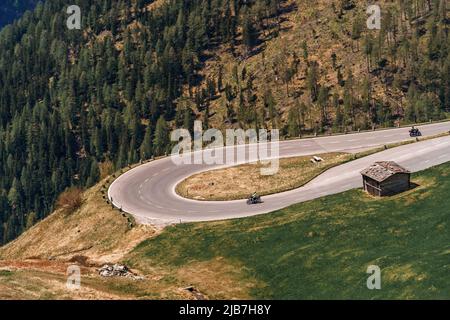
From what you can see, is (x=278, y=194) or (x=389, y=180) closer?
(x=389, y=180)

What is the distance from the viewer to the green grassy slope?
50.2 metres

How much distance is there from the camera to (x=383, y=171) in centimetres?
7594

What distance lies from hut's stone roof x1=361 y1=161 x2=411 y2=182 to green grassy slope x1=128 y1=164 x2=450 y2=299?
3.25 meters

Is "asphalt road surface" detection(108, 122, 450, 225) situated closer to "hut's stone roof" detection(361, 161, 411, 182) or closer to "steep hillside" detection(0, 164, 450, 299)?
"steep hillside" detection(0, 164, 450, 299)

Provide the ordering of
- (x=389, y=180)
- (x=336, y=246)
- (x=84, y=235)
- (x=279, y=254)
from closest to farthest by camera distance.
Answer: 1. (x=336, y=246)
2. (x=279, y=254)
3. (x=389, y=180)
4. (x=84, y=235)

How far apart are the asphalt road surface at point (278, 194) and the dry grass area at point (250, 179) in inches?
77.2

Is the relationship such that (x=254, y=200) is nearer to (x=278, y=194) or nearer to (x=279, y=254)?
(x=278, y=194)

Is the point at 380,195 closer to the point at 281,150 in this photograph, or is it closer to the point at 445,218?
the point at 445,218

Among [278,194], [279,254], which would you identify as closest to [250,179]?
[278,194]

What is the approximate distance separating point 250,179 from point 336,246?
3766cm

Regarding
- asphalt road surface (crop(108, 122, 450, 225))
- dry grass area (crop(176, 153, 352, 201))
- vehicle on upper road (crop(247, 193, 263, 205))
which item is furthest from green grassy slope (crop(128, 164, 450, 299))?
dry grass area (crop(176, 153, 352, 201))

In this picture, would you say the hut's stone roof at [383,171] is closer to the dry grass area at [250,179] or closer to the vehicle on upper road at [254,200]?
the dry grass area at [250,179]
